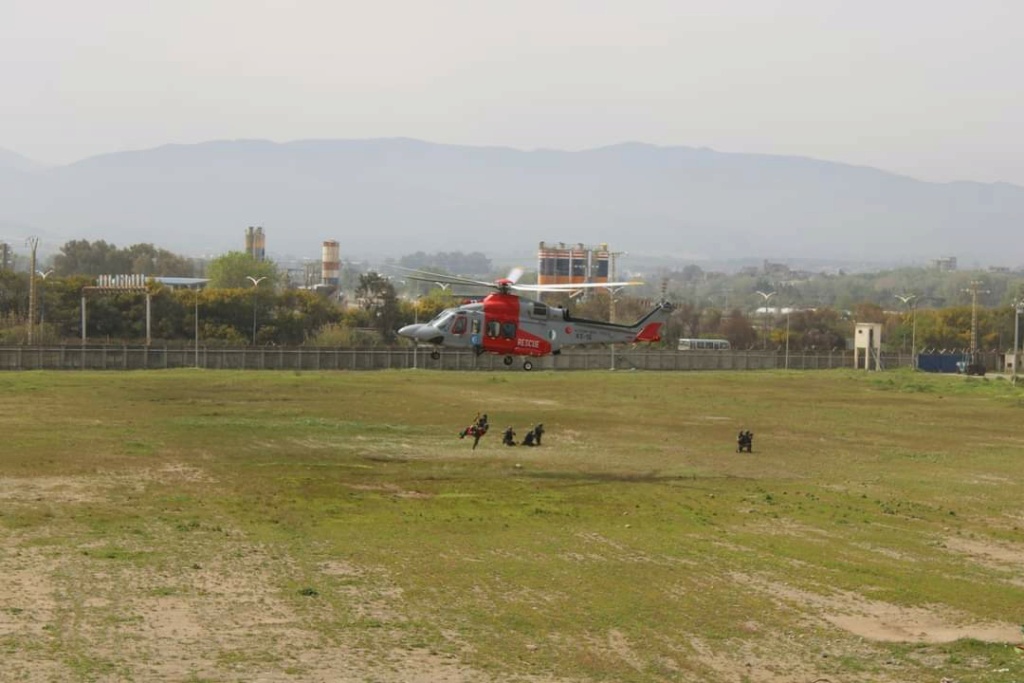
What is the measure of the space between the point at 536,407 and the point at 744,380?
32.2 meters

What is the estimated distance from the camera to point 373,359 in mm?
102188

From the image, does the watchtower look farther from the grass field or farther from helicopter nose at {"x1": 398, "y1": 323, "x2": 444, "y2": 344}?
helicopter nose at {"x1": 398, "y1": 323, "x2": 444, "y2": 344}

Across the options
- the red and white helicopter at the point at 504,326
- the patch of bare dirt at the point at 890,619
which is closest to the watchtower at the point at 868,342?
the red and white helicopter at the point at 504,326

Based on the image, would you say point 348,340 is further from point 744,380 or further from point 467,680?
point 467,680

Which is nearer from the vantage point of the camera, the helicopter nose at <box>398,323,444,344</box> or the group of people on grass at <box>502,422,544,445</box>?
the helicopter nose at <box>398,323,444,344</box>

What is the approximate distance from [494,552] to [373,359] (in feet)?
236

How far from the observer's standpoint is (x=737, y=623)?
25.3m

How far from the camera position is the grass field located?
2266cm

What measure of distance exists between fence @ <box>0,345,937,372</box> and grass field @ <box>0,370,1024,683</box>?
29.3m

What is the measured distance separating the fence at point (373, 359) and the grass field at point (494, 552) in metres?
29.3

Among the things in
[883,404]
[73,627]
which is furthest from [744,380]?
[73,627]

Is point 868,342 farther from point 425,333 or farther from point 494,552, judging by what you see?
point 494,552

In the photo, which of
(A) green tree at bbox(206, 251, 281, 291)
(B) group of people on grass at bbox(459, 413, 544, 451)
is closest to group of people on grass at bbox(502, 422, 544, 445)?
(B) group of people on grass at bbox(459, 413, 544, 451)

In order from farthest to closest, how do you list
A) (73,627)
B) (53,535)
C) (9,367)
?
(9,367), (53,535), (73,627)
